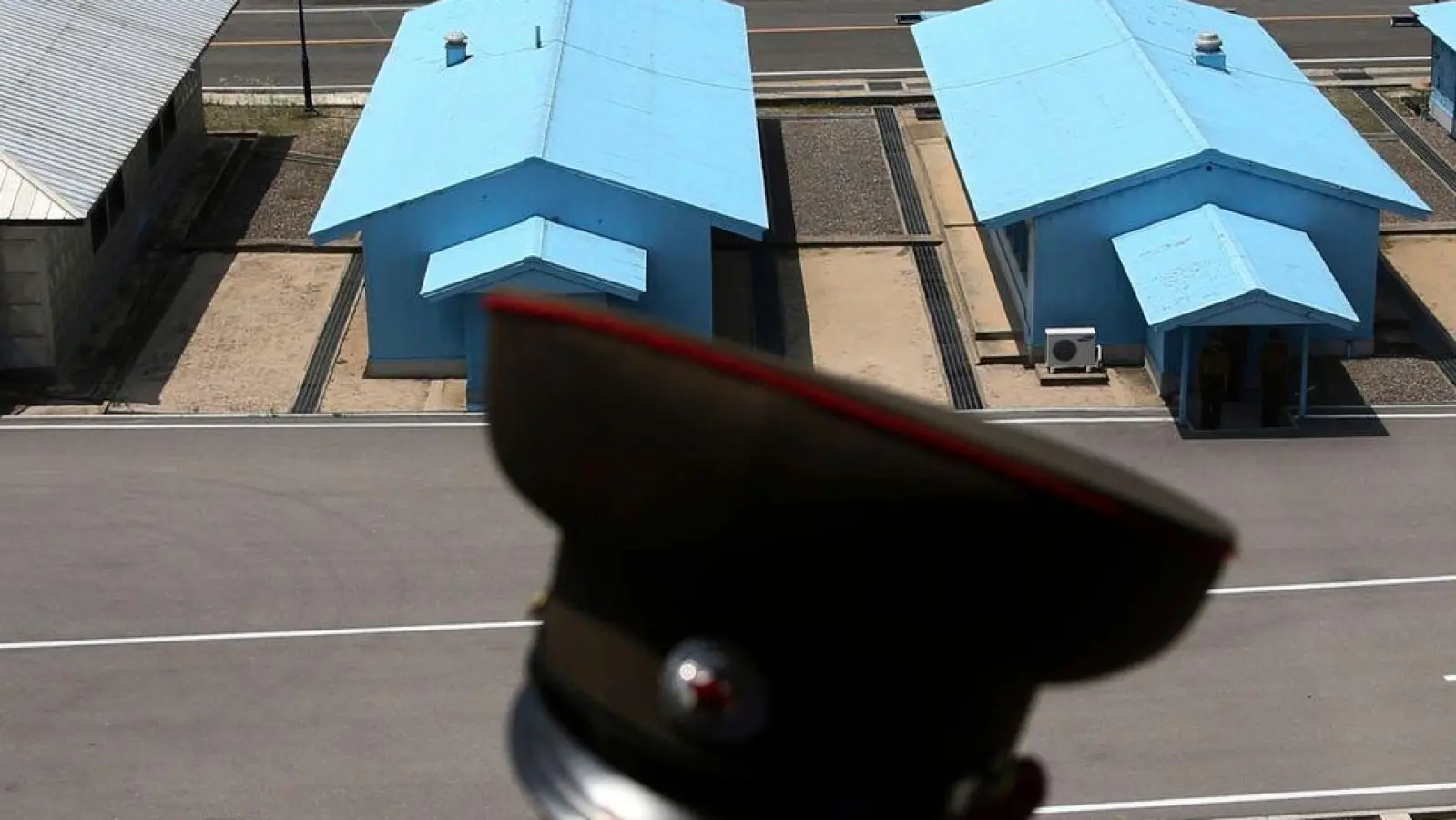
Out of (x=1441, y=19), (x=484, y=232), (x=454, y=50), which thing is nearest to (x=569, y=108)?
(x=484, y=232)

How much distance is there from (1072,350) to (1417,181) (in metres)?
9.54

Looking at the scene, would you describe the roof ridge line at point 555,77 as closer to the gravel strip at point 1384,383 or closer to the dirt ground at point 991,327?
the dirt ground at point 991,327

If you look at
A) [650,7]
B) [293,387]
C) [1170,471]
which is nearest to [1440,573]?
[1170,471]

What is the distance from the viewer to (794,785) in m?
3.20

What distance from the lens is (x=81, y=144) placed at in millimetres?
25656

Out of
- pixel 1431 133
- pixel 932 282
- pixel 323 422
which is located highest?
pixel 1431 133

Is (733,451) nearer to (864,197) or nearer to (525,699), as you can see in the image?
(525,699)

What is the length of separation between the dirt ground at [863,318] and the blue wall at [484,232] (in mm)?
1714

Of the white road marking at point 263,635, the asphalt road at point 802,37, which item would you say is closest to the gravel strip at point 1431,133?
the asphalt road at point 802,37

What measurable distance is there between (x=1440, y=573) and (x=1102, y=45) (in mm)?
11384

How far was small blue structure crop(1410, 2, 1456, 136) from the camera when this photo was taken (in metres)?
32.7

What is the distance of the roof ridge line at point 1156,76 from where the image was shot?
24766 millimetres

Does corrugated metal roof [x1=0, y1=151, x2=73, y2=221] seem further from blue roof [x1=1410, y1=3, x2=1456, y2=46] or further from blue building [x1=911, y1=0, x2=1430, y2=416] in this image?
blue roof [x1=1410, y1=3, x2=1456, y2=46]

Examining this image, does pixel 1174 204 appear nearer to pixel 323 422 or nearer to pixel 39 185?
pixel 323 422
